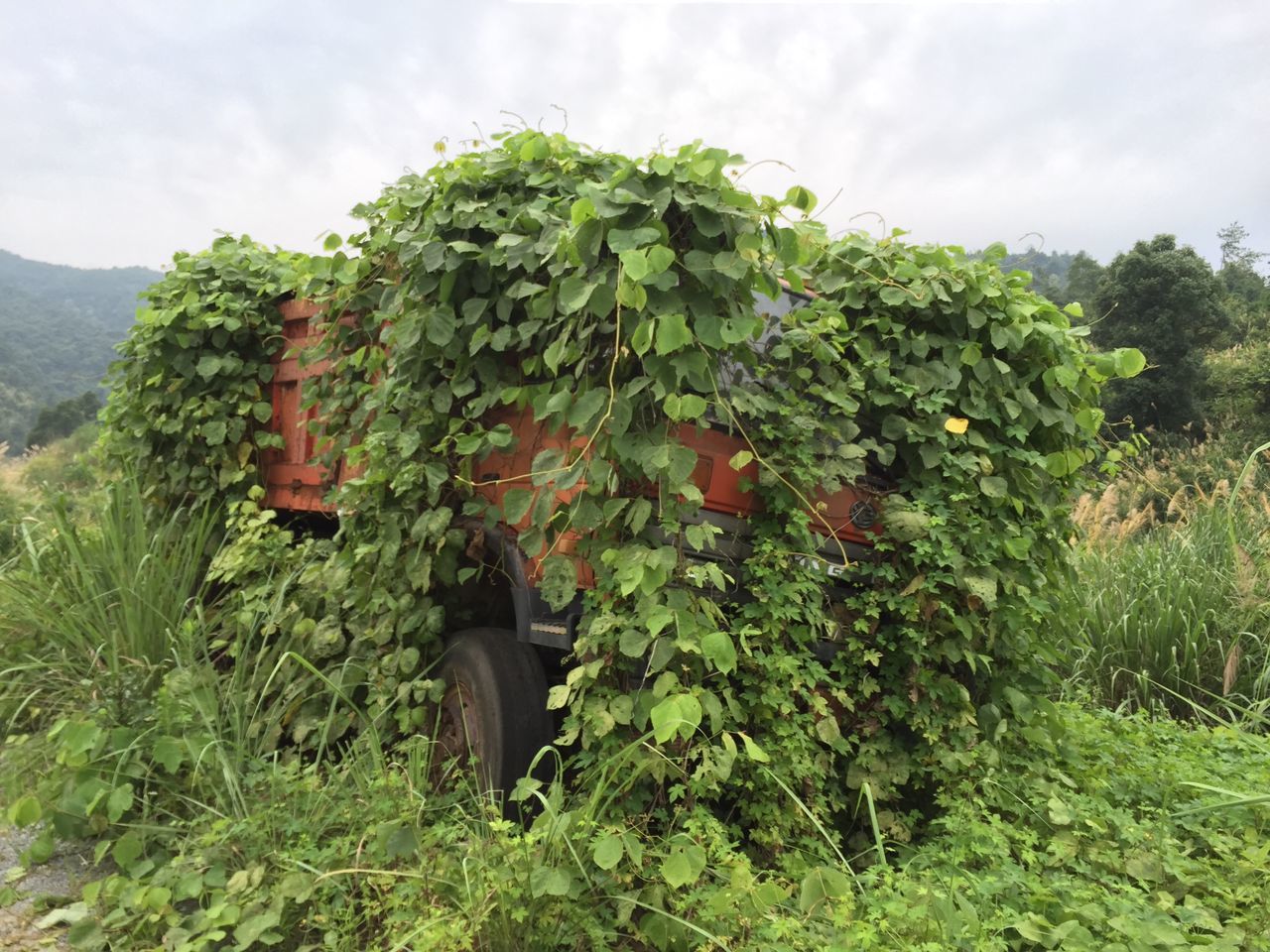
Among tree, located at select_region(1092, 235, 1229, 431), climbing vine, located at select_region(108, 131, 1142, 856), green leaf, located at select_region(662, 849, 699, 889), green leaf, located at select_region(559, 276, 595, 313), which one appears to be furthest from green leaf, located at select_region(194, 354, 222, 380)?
tree, located at select_region(1092, 235, 1229, 431)

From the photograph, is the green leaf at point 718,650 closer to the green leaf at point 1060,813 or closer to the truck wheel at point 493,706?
the truck wheel at point 493,706

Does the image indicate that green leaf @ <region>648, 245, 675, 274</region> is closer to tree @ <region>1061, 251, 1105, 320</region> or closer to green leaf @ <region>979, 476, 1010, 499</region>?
green leaf @ <region>979, 476, 1010, 499</region>

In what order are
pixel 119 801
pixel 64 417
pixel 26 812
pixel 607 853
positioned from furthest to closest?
pixel 64 417, pixel 119 801, pixel 26 812, pixel 607 853

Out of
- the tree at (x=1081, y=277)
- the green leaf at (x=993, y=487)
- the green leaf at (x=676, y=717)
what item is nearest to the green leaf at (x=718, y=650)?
the green leaf at (x=676, y=717)

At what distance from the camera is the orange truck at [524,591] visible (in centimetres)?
310

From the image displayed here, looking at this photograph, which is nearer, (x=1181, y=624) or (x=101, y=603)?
(x=101, y=603)

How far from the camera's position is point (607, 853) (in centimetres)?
227

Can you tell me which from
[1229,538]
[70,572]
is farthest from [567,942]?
[1229,538]

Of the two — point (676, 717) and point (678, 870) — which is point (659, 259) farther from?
point (678, 870)

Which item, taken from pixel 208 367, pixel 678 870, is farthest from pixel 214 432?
pixel 678 870

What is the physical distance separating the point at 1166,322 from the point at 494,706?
21816 mm

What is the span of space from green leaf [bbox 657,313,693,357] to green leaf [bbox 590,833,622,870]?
53.5 inches

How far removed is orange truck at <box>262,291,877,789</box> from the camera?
3.10 m

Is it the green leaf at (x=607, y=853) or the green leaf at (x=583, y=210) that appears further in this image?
the green leaf at (x=583, y=210)
